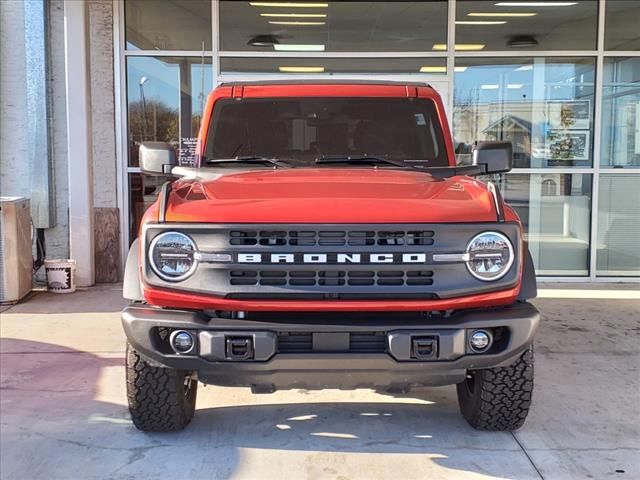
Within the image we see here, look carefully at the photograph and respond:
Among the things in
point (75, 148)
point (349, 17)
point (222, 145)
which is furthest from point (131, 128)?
point (222, 145)

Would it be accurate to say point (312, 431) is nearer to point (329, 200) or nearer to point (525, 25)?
point (329, 200)

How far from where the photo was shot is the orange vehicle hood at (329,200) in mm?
3219

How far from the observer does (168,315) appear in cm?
321

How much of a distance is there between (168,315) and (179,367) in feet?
0.81

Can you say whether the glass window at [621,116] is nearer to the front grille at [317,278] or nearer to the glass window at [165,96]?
the glass window at [165,96]

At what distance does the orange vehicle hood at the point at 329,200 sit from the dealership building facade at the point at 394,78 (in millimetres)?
5434

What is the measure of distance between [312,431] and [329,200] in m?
1.49

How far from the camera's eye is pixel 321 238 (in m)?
3.20

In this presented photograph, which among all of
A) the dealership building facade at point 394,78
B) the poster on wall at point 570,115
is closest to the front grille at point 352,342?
the dealership building facade at point 394,78

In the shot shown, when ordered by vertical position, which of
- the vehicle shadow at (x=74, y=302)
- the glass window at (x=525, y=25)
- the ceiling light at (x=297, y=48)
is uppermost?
the glass window at (x=525, y=25)

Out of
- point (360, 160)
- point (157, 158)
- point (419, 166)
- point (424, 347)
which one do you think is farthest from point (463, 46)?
point (424, 347)

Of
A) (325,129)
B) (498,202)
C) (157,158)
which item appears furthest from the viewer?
(325,129)

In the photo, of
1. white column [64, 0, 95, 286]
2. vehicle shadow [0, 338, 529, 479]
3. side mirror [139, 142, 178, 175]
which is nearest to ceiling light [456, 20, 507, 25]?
white column [64, 0, 95, 286]

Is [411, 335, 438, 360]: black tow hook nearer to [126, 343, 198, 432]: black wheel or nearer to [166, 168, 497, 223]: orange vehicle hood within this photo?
[166, 168, 497, 223]: orange vehicle hood
